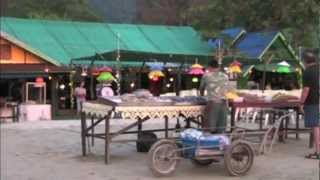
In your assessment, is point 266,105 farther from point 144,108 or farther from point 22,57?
point 22,57

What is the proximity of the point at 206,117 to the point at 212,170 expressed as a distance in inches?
41.0

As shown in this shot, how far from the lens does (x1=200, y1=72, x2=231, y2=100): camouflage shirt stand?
40.0 ft

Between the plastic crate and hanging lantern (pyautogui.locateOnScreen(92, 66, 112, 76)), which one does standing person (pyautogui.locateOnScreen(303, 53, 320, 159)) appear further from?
hanging lantern (pyautogui.locateOnScreen(92, 66, 112, 76))

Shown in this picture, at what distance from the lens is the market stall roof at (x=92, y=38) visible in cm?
3211

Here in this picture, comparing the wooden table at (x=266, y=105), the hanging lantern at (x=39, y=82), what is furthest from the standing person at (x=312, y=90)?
the hanging lantern at (x=39, y=82)

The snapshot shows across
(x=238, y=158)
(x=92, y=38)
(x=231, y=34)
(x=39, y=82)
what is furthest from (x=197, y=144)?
(x=231, y=34)

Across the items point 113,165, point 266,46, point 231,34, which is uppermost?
point 231,34

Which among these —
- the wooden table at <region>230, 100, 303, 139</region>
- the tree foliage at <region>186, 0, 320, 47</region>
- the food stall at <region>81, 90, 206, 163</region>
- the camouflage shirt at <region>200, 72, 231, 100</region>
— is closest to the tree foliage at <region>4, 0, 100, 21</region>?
the tree foliage at <region>186, 0, 320, 47</region>

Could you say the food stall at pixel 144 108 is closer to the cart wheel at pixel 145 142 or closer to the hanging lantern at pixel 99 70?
the cart wheel at pixel 145 142

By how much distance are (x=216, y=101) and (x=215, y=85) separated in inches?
11.4

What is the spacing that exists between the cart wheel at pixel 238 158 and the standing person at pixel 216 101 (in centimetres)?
94

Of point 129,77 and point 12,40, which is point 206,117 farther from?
point 129,77

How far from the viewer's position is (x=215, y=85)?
12.2 meters

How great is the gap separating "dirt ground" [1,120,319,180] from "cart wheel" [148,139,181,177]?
205mm
